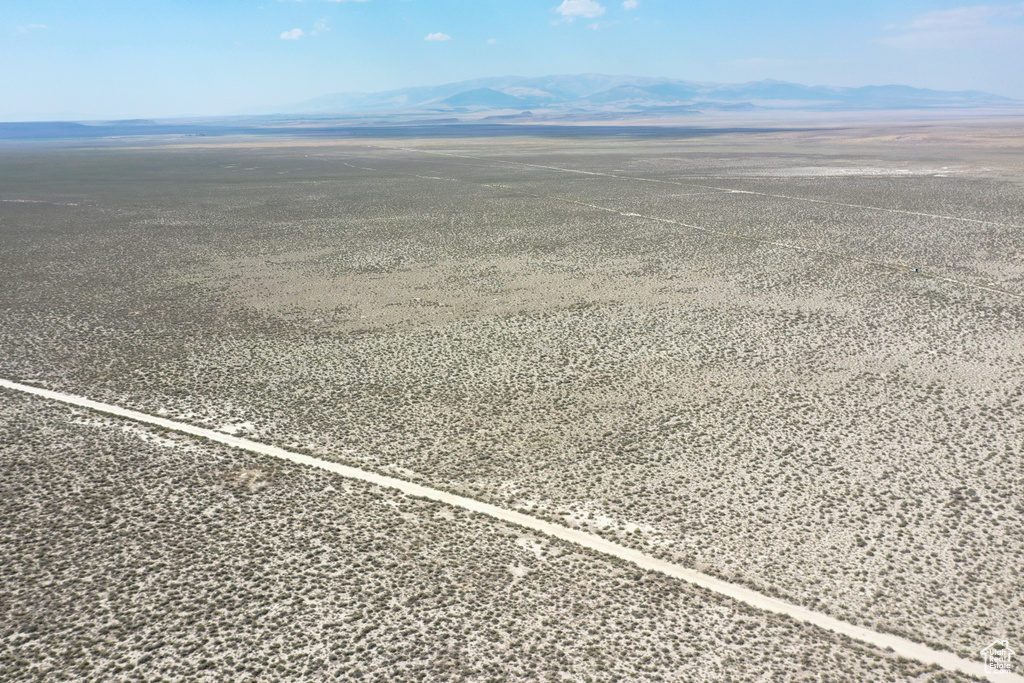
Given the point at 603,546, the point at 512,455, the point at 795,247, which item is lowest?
the point at 603,546

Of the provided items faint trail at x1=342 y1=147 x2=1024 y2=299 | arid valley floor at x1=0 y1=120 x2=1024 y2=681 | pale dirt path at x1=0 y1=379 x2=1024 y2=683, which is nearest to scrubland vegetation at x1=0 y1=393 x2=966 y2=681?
arid valley floor at x1=0 y1=120 x2=1024 y2=681

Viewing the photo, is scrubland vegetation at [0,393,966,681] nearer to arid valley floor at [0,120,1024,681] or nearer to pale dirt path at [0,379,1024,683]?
arid valley floor at [0,120,1024,681]

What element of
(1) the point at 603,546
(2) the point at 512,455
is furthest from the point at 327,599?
(2) the point at 512,455

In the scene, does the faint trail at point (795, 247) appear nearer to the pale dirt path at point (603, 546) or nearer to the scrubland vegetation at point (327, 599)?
the pale dirt path at point (603, 546)

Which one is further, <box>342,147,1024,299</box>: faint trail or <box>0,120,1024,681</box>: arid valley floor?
<box>342,147,1024,299</box>: faint trail

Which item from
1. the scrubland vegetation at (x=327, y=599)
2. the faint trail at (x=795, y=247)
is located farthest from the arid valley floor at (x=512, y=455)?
the faint trail at (x=795, y=247)

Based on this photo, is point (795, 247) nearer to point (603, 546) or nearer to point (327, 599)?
point (603, 546)
